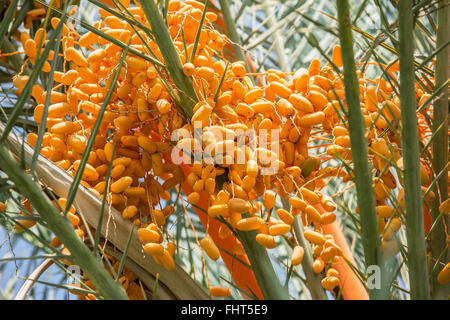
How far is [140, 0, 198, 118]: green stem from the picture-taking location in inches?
32.0

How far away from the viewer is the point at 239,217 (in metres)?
0.84

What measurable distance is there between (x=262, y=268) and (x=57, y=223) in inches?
12.7

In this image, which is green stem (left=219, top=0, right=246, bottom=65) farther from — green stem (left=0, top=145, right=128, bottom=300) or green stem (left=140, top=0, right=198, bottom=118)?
green stem (left=0, top=145, right=128, bottom=300)

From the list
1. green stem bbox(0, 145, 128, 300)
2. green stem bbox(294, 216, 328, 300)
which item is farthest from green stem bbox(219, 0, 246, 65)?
green stem bbox(0, 145, 128, 300)

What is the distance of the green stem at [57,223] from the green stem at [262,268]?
26 centimetres

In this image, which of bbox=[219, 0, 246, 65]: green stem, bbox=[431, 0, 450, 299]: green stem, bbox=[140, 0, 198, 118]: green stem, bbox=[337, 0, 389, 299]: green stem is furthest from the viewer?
bbox=[219, 0, 246, 65]: green stem

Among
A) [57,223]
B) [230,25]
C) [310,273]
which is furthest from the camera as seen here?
[230,25]

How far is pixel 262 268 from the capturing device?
34.0 inches

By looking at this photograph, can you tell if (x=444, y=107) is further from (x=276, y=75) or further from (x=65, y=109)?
(x=65, y=109)

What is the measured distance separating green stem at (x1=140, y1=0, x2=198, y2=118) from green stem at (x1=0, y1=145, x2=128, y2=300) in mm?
272

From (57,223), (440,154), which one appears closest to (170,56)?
(57,223)

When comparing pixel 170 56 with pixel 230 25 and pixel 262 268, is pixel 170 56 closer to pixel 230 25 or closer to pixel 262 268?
pixel 262 268

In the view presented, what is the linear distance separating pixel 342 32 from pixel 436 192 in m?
0.36
